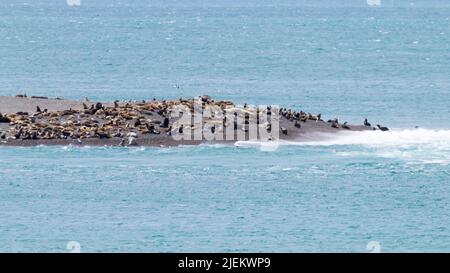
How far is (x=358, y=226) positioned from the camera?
4791 centimetres

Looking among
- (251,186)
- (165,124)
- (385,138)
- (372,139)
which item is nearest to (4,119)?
(165,124)

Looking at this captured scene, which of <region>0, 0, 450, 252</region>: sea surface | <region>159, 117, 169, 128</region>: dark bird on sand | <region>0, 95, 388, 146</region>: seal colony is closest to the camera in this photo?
<region>0, 0, 450, 252</region>: sea surface

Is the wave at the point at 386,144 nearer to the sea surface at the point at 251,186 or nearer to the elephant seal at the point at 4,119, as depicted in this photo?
the sea surface at the point at 251,186

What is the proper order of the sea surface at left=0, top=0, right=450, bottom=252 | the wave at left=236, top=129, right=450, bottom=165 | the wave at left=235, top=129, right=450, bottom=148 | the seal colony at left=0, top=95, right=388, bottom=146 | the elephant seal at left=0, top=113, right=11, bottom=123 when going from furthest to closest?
the elephant seal at left=0, top=113, right=11, bottom=123, the wave at left=235, top=129, right=450, bottom=148, the seal colony at left=0, top=95, right=388, bottom=146, the wave at left=236, top=129, right=450, bottom=165, the sea surface at left=0, top=0, right=450, bottom=252

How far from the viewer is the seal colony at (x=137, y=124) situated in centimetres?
6269

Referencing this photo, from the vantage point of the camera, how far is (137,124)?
63719 millimetres

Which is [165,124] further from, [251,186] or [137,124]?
[251,186]

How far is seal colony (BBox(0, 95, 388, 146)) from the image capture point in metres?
62.7

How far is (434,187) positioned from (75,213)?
43.0ft

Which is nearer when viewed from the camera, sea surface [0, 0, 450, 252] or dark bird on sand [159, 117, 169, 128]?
sea surface [0, 0, 450, 252]

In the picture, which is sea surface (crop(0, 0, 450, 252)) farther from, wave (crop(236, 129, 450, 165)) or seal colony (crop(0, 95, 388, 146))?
seal colony (crop(0, 95, 388, 146))

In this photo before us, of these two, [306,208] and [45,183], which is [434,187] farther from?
[45,183]

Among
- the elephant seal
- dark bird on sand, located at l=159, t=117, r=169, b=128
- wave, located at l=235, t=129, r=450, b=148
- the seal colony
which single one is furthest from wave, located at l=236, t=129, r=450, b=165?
the elephant seal
